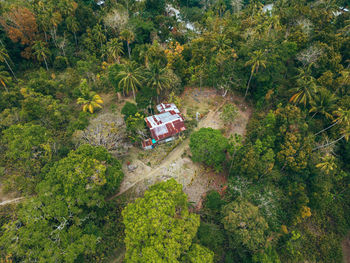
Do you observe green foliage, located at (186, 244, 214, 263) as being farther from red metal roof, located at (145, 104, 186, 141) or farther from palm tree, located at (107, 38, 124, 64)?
palm tree, located at (107, 38, 124, 64)

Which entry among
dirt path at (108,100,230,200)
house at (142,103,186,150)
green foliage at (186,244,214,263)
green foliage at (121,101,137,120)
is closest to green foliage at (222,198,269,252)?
green foliage at (186,244,214,263)

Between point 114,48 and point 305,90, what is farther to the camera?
point 114,48

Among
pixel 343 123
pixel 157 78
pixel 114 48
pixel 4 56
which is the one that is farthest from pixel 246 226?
pixel 4 56

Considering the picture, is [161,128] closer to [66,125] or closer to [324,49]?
[66,125]

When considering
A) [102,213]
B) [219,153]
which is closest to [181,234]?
[102,213]

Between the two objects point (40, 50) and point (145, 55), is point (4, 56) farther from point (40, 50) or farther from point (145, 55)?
point (145, 55)
